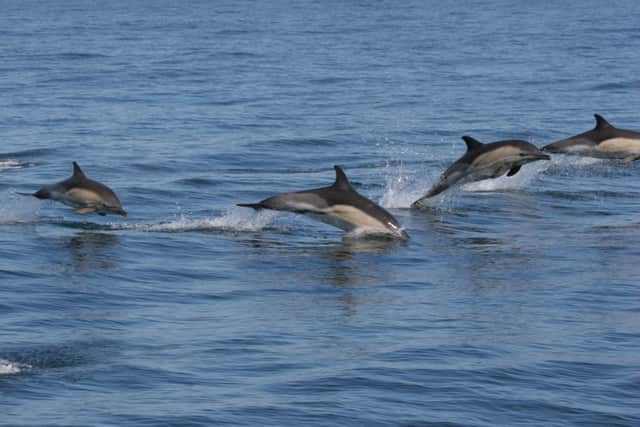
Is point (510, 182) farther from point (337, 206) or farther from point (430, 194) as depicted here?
point (337, 206)

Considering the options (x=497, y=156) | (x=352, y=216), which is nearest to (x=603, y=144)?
(x=497, y=156)

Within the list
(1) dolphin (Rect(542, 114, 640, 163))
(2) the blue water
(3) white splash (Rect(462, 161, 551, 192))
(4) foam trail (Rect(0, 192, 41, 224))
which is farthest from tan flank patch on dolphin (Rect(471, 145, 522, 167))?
(4) foam trail (Rect(0, 192, 41, 224))

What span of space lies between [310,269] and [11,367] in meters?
4.93

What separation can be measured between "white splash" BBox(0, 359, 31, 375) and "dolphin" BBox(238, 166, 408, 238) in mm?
5721

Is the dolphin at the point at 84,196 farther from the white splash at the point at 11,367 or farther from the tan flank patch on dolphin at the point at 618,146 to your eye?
the tan flank patch on dolphin at the point at 618,146

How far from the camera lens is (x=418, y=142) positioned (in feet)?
95.8

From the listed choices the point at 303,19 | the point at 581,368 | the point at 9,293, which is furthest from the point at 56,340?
the point at 303,19

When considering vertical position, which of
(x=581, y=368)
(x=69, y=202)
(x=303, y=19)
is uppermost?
(x=303, y=19)

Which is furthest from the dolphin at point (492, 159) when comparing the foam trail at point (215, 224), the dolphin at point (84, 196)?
the dolphin at point (84, 196)

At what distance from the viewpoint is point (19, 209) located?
19.4 m

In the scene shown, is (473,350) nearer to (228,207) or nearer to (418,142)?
(228,207)

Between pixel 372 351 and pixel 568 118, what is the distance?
2166 centimetres

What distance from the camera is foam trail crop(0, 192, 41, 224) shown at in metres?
18.8

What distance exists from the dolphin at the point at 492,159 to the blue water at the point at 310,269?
2.22 feet
